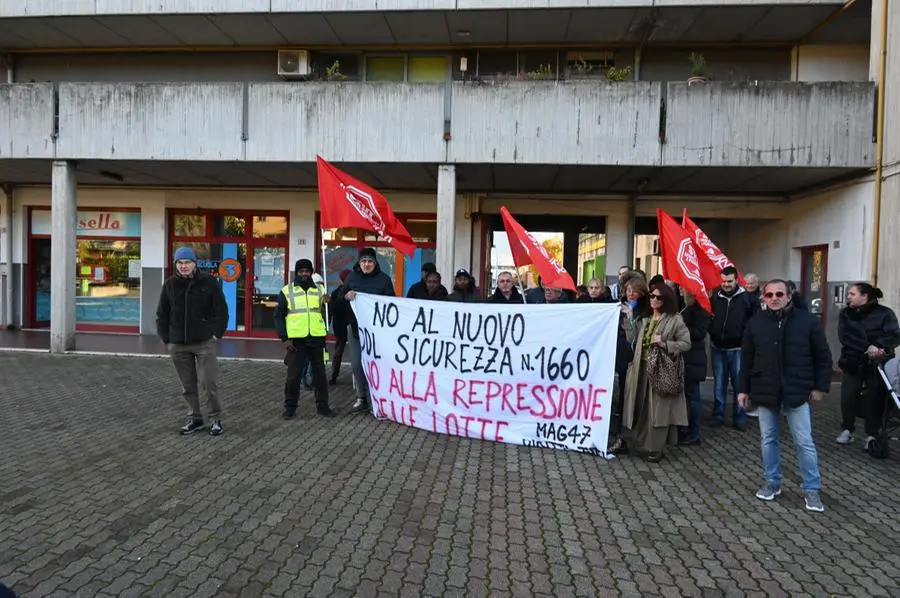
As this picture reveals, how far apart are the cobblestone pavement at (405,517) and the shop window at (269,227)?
7970mm

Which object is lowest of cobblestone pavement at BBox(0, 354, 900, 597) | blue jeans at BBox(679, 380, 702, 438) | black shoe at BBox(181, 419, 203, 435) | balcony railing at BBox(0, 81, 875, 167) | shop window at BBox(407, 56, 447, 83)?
cobblestone pavement at BBox(0, 354, 900, 597)

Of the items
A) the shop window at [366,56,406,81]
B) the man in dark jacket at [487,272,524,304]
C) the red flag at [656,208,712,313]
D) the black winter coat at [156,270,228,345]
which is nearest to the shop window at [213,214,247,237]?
the shop window at [366,56,406,81]

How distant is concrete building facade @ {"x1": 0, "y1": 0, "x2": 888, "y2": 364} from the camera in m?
9.72

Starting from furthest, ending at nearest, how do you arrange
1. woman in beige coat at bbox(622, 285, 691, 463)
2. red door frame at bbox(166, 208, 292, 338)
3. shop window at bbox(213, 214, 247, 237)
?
shop window at bbox(213, 214, 247, 237)
red door frame at bbox(166, 208, 292, 338)
woman in beige coat at bbox(622, 285, 691, 463)

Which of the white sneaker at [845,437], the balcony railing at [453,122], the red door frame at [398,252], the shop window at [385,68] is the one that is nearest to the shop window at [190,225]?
the red door frame at [398,252]

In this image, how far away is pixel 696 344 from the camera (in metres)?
5.97

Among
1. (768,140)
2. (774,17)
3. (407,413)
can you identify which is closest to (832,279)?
(768,140)

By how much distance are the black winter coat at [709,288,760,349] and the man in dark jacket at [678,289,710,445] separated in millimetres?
756

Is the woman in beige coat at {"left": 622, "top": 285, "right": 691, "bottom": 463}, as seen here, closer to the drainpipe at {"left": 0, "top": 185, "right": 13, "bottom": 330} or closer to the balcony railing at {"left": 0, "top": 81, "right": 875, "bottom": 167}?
the balcony railing at {"left": 0, "top": 81, "right": 875, "bottom": 167}

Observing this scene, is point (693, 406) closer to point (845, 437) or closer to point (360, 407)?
point (845, 437)

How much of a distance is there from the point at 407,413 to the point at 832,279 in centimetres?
870

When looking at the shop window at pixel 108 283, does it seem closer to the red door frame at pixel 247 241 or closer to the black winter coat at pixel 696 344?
the red door frame at pixel 247 241

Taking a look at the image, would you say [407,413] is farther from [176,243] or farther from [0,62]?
[0,62]

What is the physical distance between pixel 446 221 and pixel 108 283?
9.40 meters
